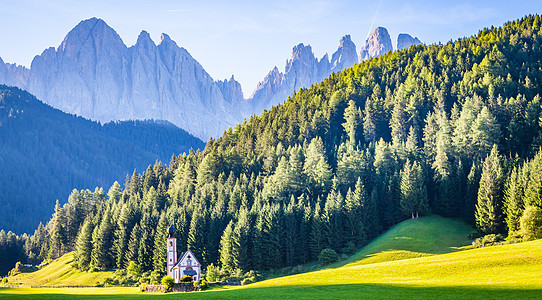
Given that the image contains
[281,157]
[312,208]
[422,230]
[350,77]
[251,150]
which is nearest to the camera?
[422,230]

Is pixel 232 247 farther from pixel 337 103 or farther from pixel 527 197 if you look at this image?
pixel 337 103

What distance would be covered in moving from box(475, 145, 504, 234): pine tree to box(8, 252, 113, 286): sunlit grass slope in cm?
8054

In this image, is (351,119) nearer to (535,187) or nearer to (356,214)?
(356,214)

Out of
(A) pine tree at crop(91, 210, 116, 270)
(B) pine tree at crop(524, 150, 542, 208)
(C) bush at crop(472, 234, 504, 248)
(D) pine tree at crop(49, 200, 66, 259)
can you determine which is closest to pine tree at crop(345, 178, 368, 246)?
(C) bush at crop(472, 234, 504, 248)

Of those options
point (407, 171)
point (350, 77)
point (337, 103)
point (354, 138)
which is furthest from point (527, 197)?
point (350, 77)

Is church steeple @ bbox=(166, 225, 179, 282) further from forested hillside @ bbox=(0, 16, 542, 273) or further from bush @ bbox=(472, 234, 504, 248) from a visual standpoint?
bush @ bbox=(472, 234, 504, 248)

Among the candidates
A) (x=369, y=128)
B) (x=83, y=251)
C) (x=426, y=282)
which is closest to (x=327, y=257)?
(x=426, y=282)

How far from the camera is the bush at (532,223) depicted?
71812 millimetres

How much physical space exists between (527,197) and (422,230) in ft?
64.6

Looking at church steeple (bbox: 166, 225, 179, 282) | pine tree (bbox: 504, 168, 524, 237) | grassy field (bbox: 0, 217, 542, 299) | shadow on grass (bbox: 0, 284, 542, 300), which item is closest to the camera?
shadow on grass (bbox: 0, 284, 542, 300)

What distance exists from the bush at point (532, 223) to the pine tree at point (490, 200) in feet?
37.6

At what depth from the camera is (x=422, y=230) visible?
91.6 meters

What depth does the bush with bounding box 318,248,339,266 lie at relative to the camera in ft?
299

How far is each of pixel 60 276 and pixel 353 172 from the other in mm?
78337
